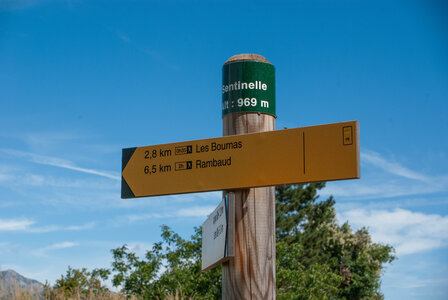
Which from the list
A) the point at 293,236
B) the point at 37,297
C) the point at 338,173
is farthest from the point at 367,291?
the point at 338,173

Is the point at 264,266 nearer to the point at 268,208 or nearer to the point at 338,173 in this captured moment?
the point at 268,208

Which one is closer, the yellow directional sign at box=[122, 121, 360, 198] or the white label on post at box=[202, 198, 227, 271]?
the yellow directional sign at box=[122, 121, 360, 198]

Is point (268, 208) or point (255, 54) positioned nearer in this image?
point (268, 208)

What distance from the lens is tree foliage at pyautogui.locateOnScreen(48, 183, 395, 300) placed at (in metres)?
17.6

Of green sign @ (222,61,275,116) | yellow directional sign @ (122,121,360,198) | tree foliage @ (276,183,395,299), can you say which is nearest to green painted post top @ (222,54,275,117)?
green sign @ (222,61,275,116)

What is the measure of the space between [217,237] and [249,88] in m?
1.04

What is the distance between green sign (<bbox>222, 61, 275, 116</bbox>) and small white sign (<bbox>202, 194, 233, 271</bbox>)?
0.65 metres

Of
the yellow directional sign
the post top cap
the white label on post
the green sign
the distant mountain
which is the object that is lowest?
the distant mountain

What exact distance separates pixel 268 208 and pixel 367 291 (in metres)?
34.5

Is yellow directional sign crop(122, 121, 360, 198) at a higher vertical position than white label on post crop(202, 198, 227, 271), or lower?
higher

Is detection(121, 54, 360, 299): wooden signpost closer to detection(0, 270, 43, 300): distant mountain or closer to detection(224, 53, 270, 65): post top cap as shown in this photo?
detection(224, 53, 270, 65): post top cap

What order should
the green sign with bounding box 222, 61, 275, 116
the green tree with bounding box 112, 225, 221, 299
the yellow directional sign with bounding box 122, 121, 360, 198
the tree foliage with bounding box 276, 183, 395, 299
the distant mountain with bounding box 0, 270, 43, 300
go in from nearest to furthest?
the yellow directional sign with bounding box 122, 121, 360, 198 → the green sign with bounding box 222, 61, 275, 116 → the distant mountain with bounding box 0, 270, 43, 300 → the green tree with bounding box 112, 225, 221, 299 → the tree foliage with bounding box 276, 183, 395, 299

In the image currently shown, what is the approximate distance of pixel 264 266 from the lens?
3.54 m

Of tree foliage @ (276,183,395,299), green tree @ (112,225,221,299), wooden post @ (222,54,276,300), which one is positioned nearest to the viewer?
wooden post @ (222,54,276,300)
